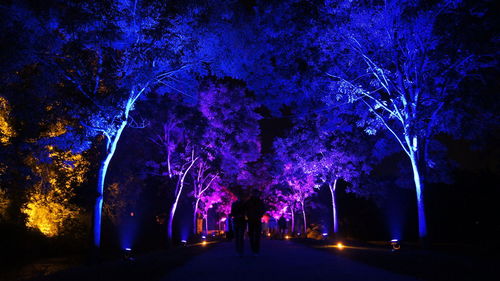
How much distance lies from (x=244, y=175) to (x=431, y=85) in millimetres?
22067

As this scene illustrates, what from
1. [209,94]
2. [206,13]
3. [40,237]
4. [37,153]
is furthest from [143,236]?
[206,13]

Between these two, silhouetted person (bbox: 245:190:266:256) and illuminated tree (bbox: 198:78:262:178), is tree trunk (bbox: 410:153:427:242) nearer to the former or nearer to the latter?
silhouetted person (bbox: 245:190:266:256)

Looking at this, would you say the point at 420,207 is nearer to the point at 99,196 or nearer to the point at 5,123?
the point at 99,196

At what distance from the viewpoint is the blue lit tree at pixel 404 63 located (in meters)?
13.9

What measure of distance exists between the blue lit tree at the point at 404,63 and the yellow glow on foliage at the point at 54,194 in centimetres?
1131

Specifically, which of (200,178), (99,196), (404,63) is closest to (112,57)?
(99,196)

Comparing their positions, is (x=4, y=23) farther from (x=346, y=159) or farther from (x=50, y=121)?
(x=346, y=159)

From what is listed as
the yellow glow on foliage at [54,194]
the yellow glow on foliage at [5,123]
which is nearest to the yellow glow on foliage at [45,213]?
the yellow glow on foliage at [54,194]

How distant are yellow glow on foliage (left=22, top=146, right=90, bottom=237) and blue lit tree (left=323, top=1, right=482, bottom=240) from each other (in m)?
11.3

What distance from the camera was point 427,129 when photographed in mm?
16062

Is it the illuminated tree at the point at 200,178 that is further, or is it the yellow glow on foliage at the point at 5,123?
the illuminated tree at the point at 200,178

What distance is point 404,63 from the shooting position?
15.1m

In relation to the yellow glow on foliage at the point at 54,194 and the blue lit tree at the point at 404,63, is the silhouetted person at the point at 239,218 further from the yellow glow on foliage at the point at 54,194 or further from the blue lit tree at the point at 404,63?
the yellow glow on foliage at the point at 54,194

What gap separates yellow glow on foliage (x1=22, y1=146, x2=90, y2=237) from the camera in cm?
1791
